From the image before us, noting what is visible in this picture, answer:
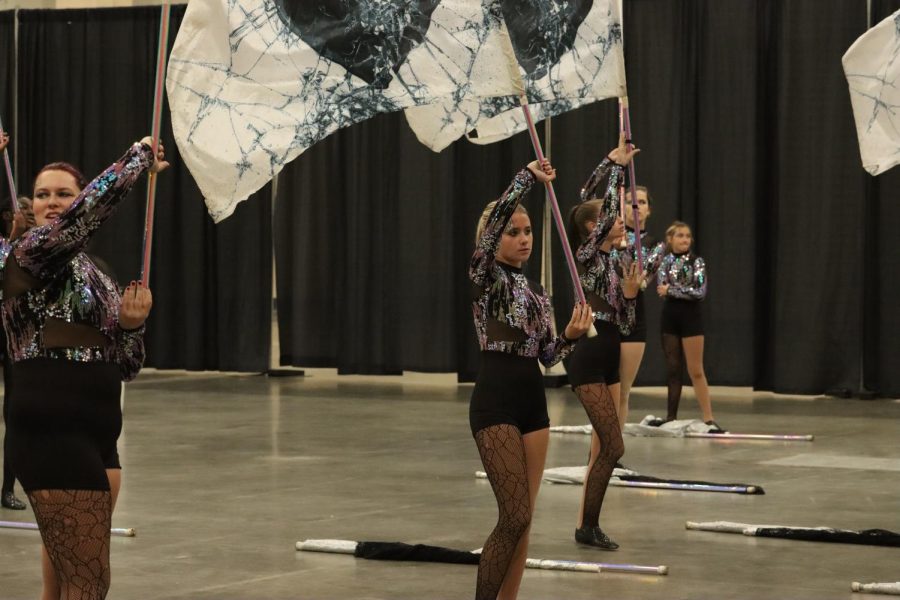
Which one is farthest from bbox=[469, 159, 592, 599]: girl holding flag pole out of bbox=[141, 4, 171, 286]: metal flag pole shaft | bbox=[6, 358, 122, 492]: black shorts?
bbox=[6, 358, 122, 492]: black shorts

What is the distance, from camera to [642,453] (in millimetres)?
10820

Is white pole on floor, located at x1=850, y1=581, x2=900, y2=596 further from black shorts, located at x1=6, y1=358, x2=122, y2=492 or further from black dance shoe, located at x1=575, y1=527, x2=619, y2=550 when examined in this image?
black shorts, located at x1=6, y1=358, x2=122, y2=492

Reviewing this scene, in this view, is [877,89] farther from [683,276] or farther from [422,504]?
[683,276]

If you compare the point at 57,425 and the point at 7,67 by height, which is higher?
the point at 7,67

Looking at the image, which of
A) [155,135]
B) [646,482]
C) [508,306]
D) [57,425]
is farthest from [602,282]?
[57,425]

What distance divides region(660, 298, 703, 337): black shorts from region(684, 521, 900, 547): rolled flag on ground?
4626 millimetres

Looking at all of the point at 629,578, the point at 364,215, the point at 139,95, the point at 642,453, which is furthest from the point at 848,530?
the point at 139,95

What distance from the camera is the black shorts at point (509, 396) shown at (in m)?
5.27

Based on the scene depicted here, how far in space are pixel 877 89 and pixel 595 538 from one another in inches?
102

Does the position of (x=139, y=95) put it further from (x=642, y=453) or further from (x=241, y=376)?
(x=642, y=453)

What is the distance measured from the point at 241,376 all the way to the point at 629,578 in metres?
11.5

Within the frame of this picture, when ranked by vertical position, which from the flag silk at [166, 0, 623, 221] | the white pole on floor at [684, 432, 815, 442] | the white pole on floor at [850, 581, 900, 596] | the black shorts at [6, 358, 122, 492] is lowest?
the white pole on floor at [850, 581, 900, 596]

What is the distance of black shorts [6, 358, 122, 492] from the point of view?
404 cm

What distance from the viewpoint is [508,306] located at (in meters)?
5.41
